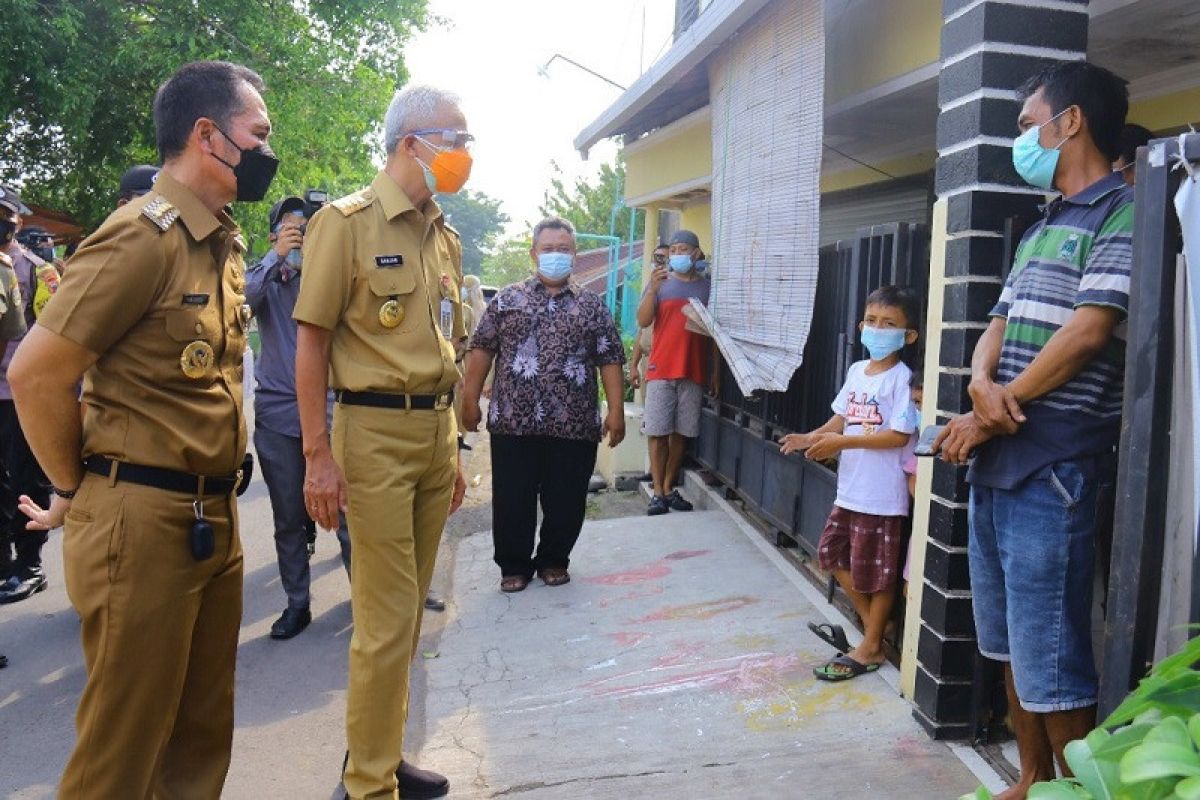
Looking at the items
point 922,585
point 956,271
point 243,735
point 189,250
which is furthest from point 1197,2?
point 243,735

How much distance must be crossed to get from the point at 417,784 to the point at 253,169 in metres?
2.02

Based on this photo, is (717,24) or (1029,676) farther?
(717,24)

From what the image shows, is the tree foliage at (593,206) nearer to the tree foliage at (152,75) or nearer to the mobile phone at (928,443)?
the tree foliage at (152,75)

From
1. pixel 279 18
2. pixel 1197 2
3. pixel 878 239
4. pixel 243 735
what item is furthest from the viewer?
pixel 279 18

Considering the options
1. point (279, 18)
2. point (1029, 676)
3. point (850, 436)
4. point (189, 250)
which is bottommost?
point (1029, 676)

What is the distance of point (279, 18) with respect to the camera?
14.2 meters

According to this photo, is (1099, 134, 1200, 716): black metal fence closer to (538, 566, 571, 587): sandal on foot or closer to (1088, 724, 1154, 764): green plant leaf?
(1088, 724, 1154, 764): green plant leaf

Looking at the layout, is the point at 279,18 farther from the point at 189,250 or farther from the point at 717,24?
the point at 189,250

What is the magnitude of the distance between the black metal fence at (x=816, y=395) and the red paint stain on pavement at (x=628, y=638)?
1114 mm

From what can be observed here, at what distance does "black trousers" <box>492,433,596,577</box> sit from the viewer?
5734mm

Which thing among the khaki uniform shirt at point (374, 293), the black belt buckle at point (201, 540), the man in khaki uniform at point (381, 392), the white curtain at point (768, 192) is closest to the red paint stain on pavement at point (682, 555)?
the white curtain at point (768, 192)

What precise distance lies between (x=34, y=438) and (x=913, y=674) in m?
2.94

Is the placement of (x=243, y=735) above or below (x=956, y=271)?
below

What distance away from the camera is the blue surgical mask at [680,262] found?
7.31 metres
